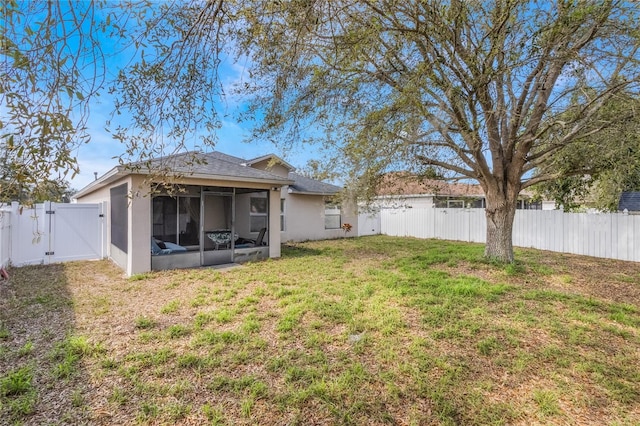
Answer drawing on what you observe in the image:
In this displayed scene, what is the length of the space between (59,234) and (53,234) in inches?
6.3

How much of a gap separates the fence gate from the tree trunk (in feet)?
40.2

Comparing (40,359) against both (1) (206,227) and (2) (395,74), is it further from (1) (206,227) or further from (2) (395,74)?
(1) (206,227)

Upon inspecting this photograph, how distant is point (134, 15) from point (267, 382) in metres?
3.60

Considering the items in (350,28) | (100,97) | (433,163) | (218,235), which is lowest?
(218,235)

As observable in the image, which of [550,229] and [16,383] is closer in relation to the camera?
[16,383]

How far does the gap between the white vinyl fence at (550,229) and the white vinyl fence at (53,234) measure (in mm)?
15054

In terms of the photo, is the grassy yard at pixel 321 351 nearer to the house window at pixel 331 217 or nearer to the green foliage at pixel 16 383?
the green foliage at pixel 16 383

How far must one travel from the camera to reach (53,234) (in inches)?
376

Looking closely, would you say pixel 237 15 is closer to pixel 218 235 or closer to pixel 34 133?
pixel 34 133

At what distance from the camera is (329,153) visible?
8109 millimetres

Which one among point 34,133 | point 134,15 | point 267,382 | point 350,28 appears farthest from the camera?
point 350,28

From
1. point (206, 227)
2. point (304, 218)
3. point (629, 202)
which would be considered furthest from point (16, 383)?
point (629, 202)

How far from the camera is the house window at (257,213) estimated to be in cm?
1256

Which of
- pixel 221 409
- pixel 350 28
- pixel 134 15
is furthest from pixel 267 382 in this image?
pixel 350 28
